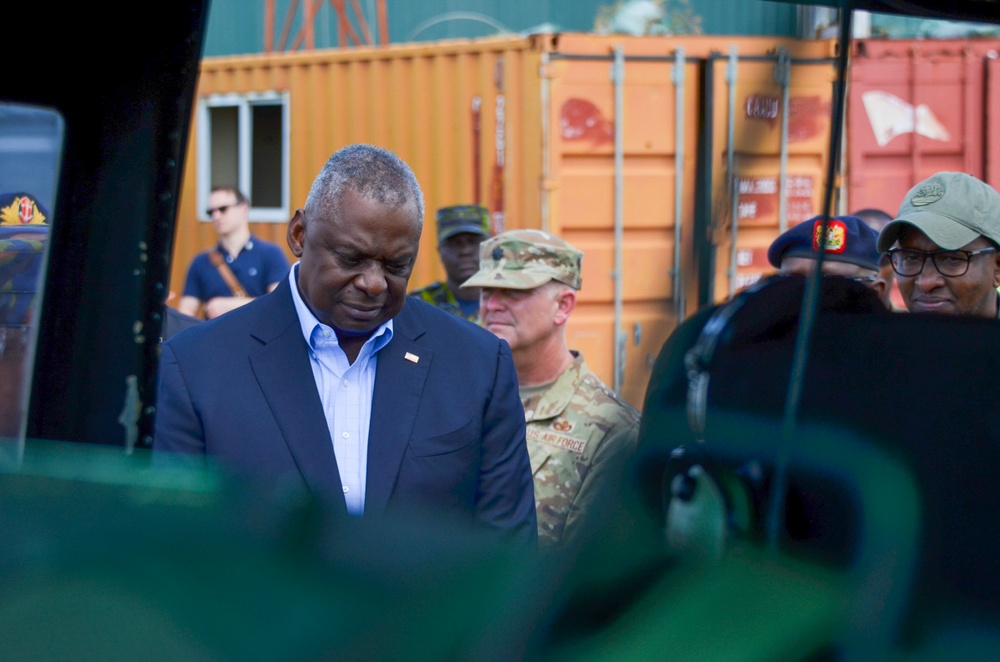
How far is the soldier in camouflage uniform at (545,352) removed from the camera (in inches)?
111

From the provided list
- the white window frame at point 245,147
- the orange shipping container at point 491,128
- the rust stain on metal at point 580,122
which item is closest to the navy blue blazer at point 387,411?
the orange shipping container at point 491,128

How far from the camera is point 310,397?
1.99 m

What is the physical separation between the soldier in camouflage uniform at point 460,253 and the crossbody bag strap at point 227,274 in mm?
1516

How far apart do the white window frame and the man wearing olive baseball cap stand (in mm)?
6314

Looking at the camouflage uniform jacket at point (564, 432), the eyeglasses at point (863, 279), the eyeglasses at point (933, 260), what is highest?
the eyeglasses at point (933, 260)

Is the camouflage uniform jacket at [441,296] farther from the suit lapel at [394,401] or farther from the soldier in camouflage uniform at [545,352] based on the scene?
the suit lapel at [394,401]

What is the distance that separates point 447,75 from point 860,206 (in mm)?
2603

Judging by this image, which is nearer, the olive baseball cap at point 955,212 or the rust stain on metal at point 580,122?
the olive baseball cap at point 955,212

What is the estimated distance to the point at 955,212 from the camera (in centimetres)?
173

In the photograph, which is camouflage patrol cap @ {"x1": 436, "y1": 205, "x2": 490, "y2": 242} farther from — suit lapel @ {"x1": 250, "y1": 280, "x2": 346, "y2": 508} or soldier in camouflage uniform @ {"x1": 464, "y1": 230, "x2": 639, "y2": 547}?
suit lapel @ {"x1": 250, "y1": 280, "x2": 346, "y2": 508}

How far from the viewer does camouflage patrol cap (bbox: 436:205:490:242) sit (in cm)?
507

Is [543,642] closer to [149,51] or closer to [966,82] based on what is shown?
[149,51]

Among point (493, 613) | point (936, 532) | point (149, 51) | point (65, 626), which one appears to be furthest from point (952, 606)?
point (149, 51)

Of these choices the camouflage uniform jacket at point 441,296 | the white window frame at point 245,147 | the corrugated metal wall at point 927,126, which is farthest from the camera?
the white window frame at point 245,147
